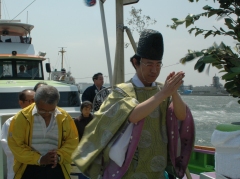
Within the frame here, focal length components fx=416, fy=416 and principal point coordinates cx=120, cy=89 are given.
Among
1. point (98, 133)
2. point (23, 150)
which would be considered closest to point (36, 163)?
point (23, 150)

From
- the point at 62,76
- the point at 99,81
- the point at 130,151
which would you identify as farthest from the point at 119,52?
the point at 62,76

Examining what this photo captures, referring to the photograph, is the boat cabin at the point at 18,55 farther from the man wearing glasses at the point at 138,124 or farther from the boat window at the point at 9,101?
the man wearing glasses at the point at 138,124

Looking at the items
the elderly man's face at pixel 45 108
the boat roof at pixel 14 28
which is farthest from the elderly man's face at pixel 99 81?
the boat roof at pixel 14 28

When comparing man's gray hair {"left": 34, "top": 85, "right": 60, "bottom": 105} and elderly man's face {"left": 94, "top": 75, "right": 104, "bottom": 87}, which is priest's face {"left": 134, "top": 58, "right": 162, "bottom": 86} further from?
elderly man's face {"left": 94, "top": 75, "right": 104, "bottom": 87}

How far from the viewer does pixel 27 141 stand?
359 cm

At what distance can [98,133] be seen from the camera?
2.72 m

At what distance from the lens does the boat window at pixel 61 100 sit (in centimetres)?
694

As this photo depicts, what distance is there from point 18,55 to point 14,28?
5.77 feet

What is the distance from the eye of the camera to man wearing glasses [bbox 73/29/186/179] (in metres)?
2.64

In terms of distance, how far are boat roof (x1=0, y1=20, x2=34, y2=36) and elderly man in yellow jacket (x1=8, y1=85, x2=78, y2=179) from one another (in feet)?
25.3

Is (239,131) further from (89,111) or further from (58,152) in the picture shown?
(89,111)

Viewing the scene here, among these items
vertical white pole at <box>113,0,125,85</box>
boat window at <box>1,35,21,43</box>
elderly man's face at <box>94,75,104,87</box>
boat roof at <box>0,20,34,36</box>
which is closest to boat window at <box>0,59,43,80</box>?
boat window at <box>1,35,21,43</box>

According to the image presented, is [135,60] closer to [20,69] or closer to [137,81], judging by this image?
[137,81]

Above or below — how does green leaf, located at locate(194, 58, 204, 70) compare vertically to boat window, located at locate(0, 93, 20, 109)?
above
